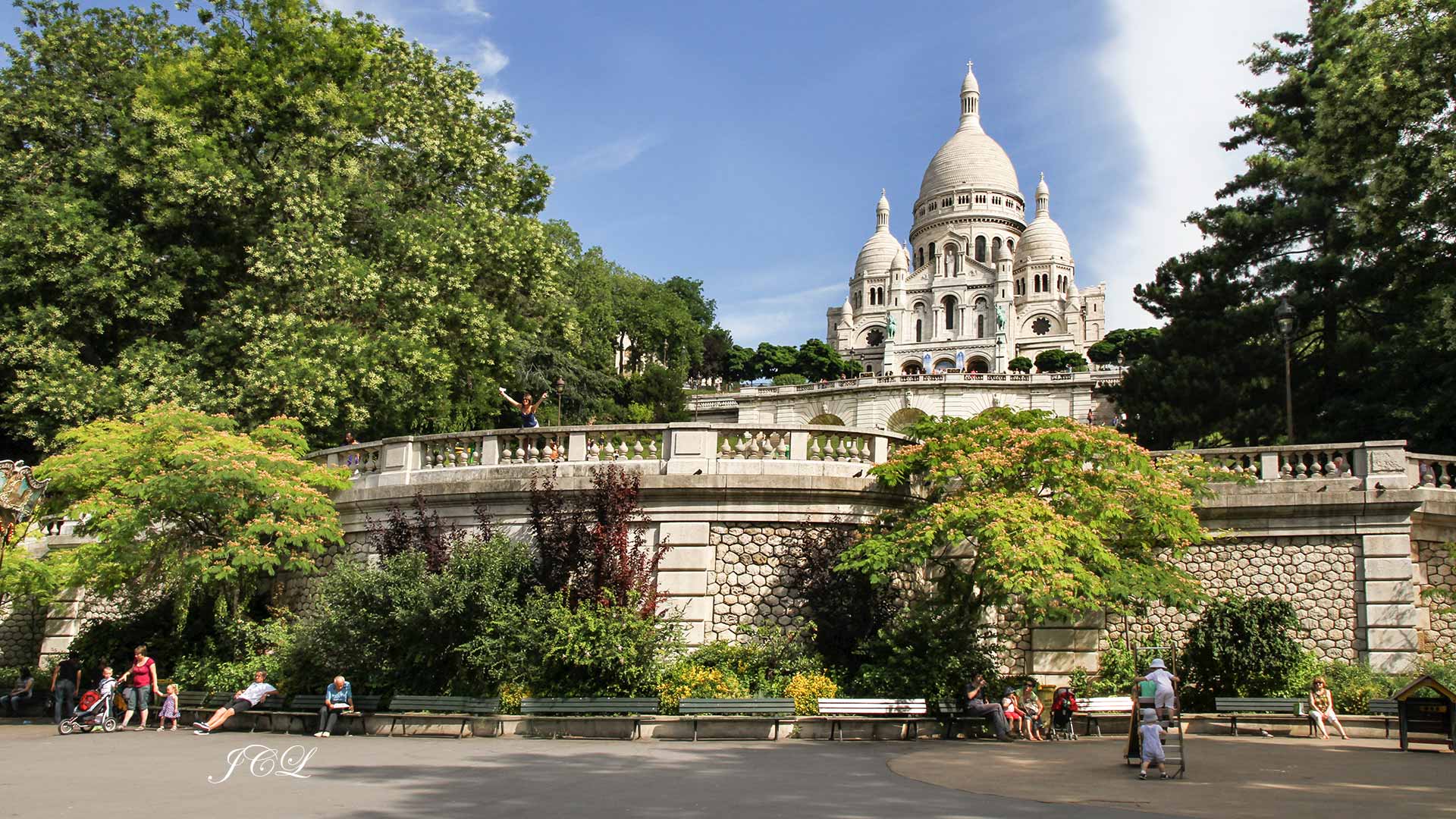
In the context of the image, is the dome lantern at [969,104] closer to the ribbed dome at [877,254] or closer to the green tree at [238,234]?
the ribbed dome at [877,254]

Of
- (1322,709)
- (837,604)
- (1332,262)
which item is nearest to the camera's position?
(1322,709)

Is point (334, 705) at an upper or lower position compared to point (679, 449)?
lower

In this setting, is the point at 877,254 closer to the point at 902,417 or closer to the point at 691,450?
the point at 902,417

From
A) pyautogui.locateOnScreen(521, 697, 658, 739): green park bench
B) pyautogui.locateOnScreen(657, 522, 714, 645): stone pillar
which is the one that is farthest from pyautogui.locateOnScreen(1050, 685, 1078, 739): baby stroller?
pyautogui.locateOnScreen(521, 697, 658, 739): green park bench

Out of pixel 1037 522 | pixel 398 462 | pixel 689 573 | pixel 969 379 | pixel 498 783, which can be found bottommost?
pixel 498 783

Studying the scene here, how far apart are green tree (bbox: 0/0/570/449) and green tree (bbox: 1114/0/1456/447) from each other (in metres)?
19.8

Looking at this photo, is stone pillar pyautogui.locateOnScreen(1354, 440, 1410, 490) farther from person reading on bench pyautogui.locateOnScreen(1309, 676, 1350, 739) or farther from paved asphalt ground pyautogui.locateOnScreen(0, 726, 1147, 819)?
paved asphalt ground pyautogui.locateOnScreen(0, 726, 1147, 819)

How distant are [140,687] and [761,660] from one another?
9.91 meters

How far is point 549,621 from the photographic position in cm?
1653

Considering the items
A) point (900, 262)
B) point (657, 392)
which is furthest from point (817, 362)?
point (657, 392)

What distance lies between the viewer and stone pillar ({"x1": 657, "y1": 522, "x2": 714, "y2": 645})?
700 inches

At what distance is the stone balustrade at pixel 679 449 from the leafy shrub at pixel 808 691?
3354 mm

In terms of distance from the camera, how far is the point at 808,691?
647 inches

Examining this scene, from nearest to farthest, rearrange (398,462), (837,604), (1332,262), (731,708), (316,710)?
(731,708), (316,710), (837,604), (398,462), (1332,262)
